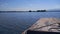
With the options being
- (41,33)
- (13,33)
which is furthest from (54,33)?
(13,33)

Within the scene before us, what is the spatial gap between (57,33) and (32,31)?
0.36 m

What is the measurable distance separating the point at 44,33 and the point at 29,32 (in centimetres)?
22

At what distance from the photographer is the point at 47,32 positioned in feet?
5.83

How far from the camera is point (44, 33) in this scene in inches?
69.9

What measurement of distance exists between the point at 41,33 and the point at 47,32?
0.28ft

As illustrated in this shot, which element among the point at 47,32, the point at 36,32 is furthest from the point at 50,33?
the point at 36,32

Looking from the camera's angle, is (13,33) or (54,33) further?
(13,33)

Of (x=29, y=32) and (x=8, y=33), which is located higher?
(x=29, y=32)

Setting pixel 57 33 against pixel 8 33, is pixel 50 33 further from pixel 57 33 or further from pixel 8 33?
pixel 8 33

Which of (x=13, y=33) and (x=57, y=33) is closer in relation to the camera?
(x=57, y=33)

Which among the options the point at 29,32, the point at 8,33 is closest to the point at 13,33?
the point at 8,33

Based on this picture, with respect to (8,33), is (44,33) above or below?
above

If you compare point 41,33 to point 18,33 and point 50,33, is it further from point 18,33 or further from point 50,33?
point 18,33

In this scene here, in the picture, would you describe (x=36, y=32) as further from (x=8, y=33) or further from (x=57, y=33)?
(x=8, y=33)
